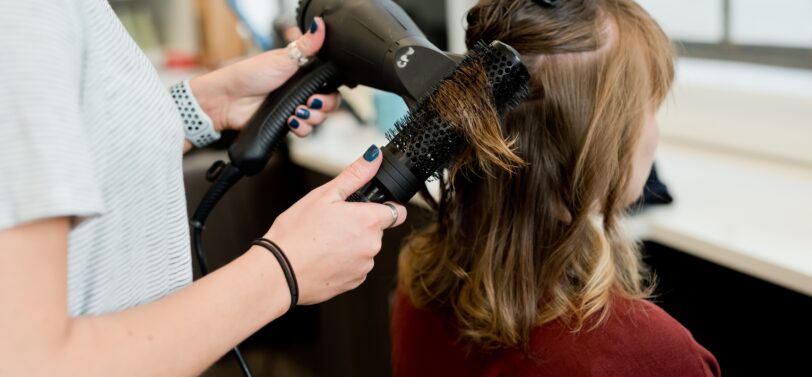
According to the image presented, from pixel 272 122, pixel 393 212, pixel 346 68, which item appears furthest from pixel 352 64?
pixel 393 212

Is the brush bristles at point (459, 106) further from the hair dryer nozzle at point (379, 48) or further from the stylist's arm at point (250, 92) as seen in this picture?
the stylist's arm at point (250, 92)

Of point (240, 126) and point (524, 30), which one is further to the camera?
point (240, 126)

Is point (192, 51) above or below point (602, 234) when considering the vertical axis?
below

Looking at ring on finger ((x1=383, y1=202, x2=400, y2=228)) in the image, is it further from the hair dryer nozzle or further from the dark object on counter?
the dark object on counter

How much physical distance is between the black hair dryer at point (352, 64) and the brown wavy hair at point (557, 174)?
0.10m

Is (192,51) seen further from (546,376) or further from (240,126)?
(546,376)

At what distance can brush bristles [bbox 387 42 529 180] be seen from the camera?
2.35 ft

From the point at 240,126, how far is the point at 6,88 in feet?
1.70

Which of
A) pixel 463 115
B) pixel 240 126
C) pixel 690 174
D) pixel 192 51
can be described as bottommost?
pixel 192 51

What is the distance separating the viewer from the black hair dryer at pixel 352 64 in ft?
2.66

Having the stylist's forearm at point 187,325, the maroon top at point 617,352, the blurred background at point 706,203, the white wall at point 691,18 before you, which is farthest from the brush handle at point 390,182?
the white wall at point 691,18

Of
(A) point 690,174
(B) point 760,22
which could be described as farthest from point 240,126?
(B) point 760,22

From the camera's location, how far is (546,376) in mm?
840

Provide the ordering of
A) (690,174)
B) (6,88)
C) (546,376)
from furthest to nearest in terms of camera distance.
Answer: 1. (690,174)
2. (546,376)
3. (6,88)
